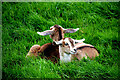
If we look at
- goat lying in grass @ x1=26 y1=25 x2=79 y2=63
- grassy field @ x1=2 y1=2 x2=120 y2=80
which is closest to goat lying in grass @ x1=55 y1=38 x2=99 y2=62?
grassy field @ x1=2 y1=2 x2=120 y2=80

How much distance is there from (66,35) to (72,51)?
76.2 inches

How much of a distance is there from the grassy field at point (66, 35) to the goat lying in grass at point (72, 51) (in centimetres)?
22

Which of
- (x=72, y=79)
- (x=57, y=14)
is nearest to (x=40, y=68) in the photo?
(x=72, y=79)

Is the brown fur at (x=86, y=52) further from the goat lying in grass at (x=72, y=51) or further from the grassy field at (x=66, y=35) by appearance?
the grassy field at (x=66, y=35)

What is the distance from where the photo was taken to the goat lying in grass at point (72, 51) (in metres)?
5.07

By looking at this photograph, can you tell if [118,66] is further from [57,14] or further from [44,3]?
[44,3]

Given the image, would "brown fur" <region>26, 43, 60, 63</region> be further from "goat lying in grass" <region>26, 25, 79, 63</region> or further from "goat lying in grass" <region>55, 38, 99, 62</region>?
"goat lying in grass" <region>55, 38, 99, 62</region>

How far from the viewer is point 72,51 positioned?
5.02 metres

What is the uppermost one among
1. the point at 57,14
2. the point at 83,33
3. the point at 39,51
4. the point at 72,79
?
the point at 57,14

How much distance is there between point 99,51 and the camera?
5.75 meters

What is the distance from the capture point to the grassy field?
185 inches

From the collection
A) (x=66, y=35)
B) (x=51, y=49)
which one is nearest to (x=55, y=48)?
(x=51, y=49)

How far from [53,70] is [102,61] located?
1.33 metres

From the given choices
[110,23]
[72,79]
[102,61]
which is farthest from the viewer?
[110,23]
